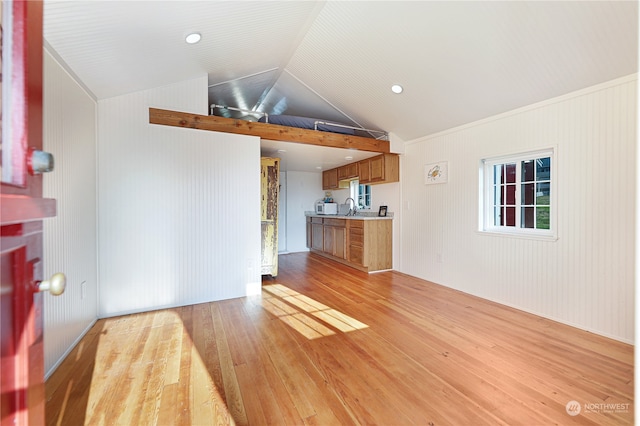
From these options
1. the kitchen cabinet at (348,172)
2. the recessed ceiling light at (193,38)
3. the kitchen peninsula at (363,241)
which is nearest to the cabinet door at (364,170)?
the kitchen cabinet at (348,172)

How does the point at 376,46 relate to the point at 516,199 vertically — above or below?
above

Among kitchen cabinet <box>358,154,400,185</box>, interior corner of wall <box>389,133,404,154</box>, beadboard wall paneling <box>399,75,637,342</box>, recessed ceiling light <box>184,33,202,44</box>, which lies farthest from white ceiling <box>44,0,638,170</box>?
kitchen cabinet <box>358,154,400,185</box>

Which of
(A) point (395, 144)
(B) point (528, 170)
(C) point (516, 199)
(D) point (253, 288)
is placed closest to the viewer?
(B) point (528, 170)

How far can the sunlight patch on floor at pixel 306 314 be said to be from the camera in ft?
7.88

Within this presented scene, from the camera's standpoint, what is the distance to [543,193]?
2.77 meters

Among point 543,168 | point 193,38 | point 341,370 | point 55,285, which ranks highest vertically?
point 193,38

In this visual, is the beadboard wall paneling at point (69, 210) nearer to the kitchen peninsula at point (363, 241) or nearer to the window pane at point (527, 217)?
the kitchen peninsula at point (363, 241)

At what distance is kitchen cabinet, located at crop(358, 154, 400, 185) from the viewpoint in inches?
176

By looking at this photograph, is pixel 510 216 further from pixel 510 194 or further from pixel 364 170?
pixel 364 170

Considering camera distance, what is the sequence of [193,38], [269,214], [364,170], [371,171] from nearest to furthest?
[193,38], [269,214], [371,171], [364,170]

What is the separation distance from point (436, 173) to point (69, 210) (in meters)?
4.06

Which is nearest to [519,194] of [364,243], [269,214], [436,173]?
[436,173]

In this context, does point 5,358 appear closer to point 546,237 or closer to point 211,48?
point 211,48

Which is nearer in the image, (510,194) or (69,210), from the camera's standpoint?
(69,210)
